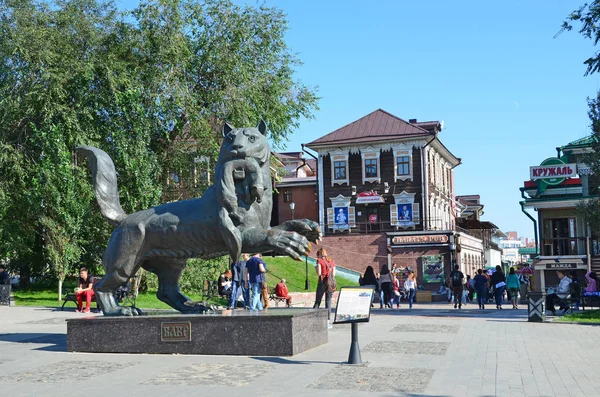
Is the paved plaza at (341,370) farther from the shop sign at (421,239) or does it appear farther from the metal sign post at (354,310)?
the shop sign at (421,239)

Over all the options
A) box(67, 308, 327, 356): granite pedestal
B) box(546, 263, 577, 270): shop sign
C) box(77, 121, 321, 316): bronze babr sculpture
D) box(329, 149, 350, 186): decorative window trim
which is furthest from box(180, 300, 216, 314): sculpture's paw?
box(329, 149, 350, 186): decorative window trim

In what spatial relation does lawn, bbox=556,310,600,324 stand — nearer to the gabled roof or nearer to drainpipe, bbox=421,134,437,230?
drainpipe, bbox=421,134,437,230

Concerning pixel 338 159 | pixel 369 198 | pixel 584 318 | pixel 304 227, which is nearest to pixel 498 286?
pixel 584 318

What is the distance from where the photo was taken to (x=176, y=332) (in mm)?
10500

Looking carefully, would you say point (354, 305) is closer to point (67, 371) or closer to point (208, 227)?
point (208, 227)

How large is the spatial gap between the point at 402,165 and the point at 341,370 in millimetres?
42513

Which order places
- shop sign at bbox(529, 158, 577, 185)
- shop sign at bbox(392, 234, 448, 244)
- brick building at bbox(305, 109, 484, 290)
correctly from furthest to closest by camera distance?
brick building at bbox(305, 109, 484, 290)
shop sign at bbox(392, 234, 448, 244)
shop sign at bbox(529, 158, 577, 185)

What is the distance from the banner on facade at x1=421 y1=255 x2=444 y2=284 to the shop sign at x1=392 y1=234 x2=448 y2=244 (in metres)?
1.01

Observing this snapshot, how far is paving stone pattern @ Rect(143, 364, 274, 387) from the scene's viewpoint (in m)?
8.09

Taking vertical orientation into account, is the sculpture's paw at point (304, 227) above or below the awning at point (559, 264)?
above

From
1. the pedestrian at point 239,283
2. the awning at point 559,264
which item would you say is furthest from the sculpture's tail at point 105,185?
the awning at point 559,264

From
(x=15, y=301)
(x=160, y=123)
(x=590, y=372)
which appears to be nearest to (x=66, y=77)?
(x=160, y=123)

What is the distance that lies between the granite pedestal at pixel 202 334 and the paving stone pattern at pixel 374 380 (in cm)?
132

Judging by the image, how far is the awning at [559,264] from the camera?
1421 inches
